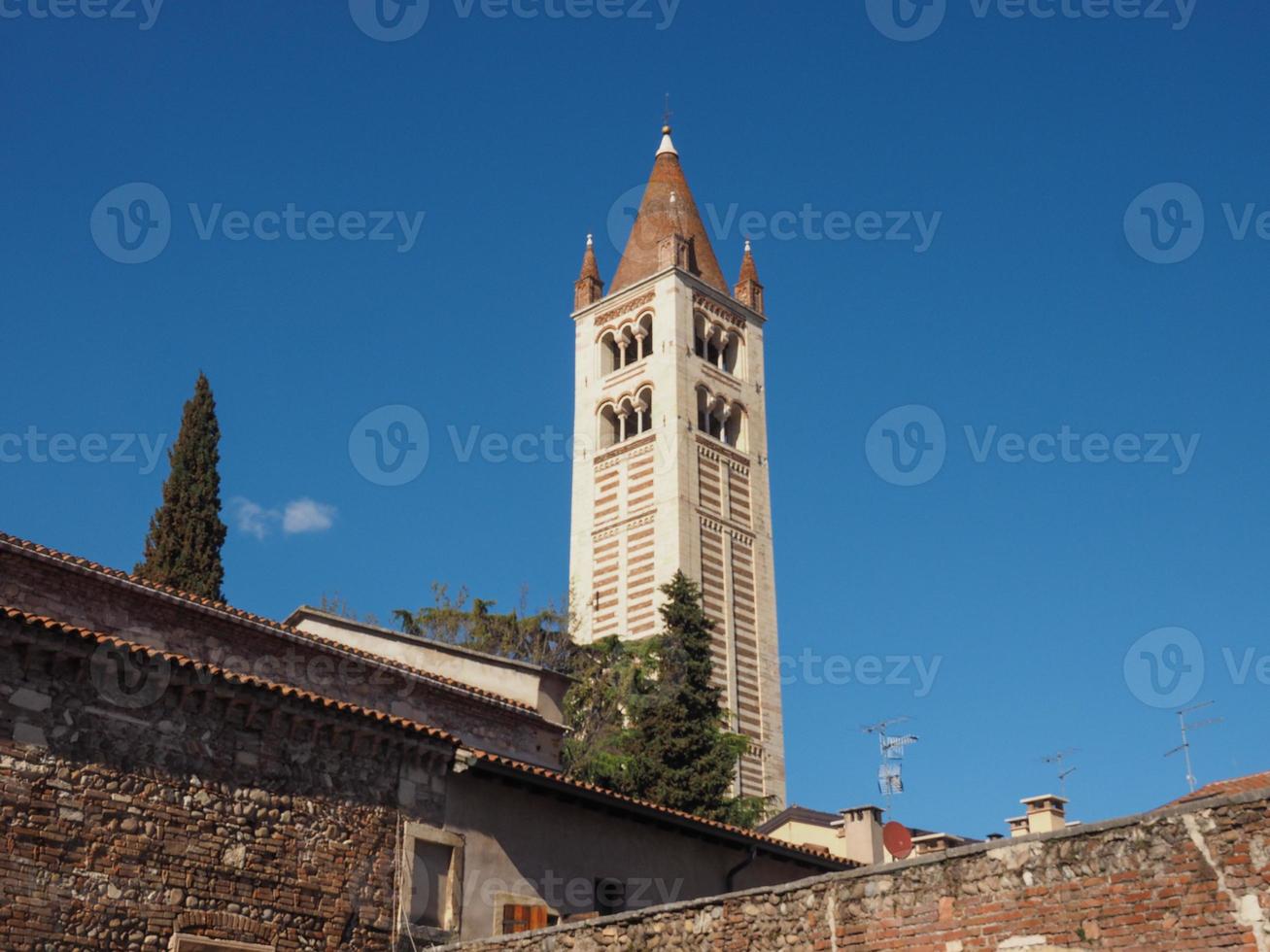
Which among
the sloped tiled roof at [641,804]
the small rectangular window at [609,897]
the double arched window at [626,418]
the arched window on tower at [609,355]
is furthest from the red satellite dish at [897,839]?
the arched window on tower at [609,355]

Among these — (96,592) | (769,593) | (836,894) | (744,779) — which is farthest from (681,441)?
(836,894)

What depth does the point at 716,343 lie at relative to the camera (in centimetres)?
6119

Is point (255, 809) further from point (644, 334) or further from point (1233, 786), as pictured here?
point (644, 334)

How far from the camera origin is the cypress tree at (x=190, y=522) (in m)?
30.5

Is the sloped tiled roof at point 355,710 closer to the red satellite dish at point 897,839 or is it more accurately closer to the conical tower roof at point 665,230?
the red satellite dish at point 897,839

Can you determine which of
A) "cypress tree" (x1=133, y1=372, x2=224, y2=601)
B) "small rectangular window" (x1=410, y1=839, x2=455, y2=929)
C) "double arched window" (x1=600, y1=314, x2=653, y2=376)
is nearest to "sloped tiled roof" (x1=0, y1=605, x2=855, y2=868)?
"small rectangular window" (x1=410, y1=839, x2=455, y2=929)

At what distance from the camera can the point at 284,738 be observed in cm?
1664

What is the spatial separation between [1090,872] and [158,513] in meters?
25.1

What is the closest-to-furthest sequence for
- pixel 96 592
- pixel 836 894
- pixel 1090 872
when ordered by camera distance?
pixel 1090 872, pixel 836 894, pixel 96 592

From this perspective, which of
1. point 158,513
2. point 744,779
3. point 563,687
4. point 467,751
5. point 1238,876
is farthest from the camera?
point 744,779

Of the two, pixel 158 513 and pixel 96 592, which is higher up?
pixel 158 513

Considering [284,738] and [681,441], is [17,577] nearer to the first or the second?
[284,738]

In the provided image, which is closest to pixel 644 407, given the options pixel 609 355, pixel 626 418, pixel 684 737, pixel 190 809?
pixel 626 418

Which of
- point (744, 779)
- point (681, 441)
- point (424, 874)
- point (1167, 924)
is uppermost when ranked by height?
point (681, 441)
